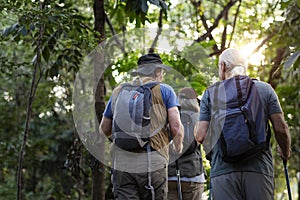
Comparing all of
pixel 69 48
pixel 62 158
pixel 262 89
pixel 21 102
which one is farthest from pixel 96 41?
pixel 62 158

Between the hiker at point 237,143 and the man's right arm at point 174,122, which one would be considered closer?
the hiker at point 237,143

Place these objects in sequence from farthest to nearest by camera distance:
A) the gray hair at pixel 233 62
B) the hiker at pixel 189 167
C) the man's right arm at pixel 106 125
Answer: the hiker at pixel 189 167 < the man's right arm at pixel 106 125 < the gray hair at pixel 233 62

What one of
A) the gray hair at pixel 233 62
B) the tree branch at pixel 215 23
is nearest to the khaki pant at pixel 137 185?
the gray hair at pixel 233 62

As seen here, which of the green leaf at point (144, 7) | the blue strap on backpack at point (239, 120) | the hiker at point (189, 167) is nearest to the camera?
the blue strap on backpack at point (239, 120)

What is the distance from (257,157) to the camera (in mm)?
4031

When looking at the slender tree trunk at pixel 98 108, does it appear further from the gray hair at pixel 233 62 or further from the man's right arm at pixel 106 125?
the gray hair at pixel 233 62

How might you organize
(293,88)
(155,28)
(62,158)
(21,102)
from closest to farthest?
(293,88) < (155,28) < (21,102) < (62,158)

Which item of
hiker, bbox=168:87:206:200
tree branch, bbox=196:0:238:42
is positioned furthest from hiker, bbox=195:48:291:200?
tree branch, bbox=196:0:238:42

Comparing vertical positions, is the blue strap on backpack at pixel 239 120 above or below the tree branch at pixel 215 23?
below

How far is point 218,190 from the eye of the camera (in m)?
4.11

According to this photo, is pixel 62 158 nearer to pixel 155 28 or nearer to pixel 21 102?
pixel 21 102

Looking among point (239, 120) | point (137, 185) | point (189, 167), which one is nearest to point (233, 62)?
point (239, 120)

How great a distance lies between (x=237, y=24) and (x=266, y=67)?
7.03 ft

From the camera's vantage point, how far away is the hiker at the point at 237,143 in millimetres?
4008
